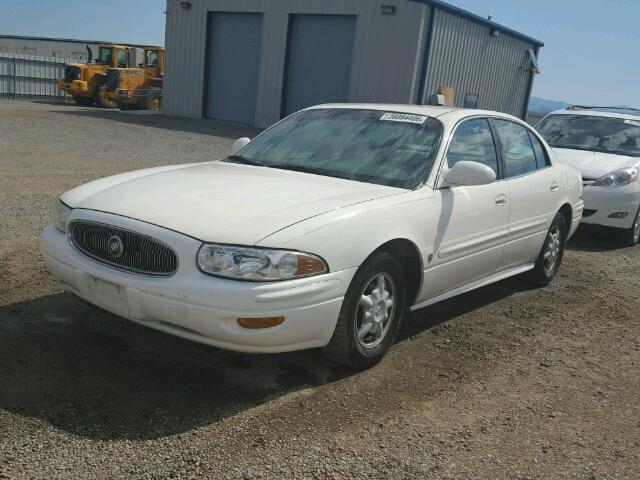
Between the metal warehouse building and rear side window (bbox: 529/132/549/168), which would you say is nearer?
rear side window (bbox: 529/132/549/168)

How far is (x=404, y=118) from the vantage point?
15.8ft

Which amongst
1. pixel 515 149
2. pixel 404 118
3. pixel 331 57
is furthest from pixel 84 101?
pixel 404 118

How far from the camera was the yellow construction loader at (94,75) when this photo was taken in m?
26.4

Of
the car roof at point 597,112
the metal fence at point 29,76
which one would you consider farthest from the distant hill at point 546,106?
the metal fence at point 29,76

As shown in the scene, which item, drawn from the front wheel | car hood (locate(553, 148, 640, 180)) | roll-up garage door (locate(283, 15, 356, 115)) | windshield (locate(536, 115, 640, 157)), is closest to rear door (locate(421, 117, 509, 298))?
car hood (locate(553, 148, 640, 180))

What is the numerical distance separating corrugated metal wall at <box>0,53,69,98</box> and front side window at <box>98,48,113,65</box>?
3202mm

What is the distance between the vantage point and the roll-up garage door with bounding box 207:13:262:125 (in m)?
21.0

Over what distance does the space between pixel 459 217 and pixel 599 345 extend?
146cm

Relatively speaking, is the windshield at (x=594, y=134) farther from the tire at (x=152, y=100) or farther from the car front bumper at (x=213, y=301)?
the tire at (x=152, y=100)

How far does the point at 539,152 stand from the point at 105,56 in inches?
990

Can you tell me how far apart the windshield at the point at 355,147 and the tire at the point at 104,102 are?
2288 cm

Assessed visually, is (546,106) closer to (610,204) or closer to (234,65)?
(234,65)

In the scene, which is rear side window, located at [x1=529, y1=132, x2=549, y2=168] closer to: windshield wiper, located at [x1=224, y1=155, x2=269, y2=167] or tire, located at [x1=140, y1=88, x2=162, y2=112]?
windshield wiper, located at [x1=224, y1=155, x2=269, y2=167]

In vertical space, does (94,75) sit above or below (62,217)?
below
